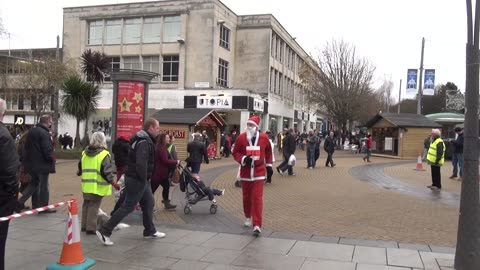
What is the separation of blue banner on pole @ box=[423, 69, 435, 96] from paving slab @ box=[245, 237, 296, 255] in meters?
26.9

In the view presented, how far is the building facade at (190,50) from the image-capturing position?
3722 centimetres

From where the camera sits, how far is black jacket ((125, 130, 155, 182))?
6324 mm

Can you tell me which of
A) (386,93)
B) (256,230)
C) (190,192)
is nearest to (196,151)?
(190,192)

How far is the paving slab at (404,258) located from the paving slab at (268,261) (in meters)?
1.13

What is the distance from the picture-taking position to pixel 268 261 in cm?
576

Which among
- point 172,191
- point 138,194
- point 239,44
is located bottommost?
point 172,191

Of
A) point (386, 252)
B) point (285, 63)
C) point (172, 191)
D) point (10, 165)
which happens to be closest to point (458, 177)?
point (172, 191)

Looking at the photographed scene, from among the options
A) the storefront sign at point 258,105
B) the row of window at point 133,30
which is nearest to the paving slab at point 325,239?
the storefront sign at point 258,105

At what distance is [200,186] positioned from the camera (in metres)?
9.15

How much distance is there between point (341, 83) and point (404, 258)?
118 ft

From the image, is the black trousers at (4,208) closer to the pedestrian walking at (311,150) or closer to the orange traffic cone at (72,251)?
the orange traffic cone at (72,251)

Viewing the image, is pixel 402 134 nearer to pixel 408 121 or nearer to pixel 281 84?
pixel 408 121

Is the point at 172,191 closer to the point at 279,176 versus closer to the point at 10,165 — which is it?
the point at 279,176

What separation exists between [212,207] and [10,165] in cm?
501
